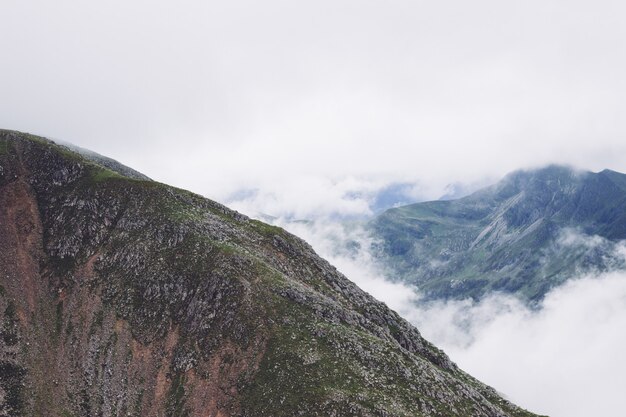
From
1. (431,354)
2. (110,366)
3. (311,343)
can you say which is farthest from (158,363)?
(431,354)

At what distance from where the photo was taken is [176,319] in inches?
4715

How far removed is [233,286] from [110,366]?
34.4m

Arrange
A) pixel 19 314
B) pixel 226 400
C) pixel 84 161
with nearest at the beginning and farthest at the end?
pixel 226 400 < pixel 19 314 < pixel 84 161

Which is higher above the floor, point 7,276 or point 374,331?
point 374,331

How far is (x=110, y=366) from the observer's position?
370ft

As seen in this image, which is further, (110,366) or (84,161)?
(84,161)

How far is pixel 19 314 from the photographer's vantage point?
396ft

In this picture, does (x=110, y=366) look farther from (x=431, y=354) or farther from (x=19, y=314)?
(x=431, y=354)

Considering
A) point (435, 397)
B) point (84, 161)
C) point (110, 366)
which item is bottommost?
point (110, 366)

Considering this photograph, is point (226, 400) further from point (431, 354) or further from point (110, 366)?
point (431, 354)

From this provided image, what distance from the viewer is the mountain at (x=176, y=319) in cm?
10138

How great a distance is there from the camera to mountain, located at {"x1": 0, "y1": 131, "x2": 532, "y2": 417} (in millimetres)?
101375

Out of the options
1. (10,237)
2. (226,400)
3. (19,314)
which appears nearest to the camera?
(226,400)

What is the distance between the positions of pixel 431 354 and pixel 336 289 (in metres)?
34.1
